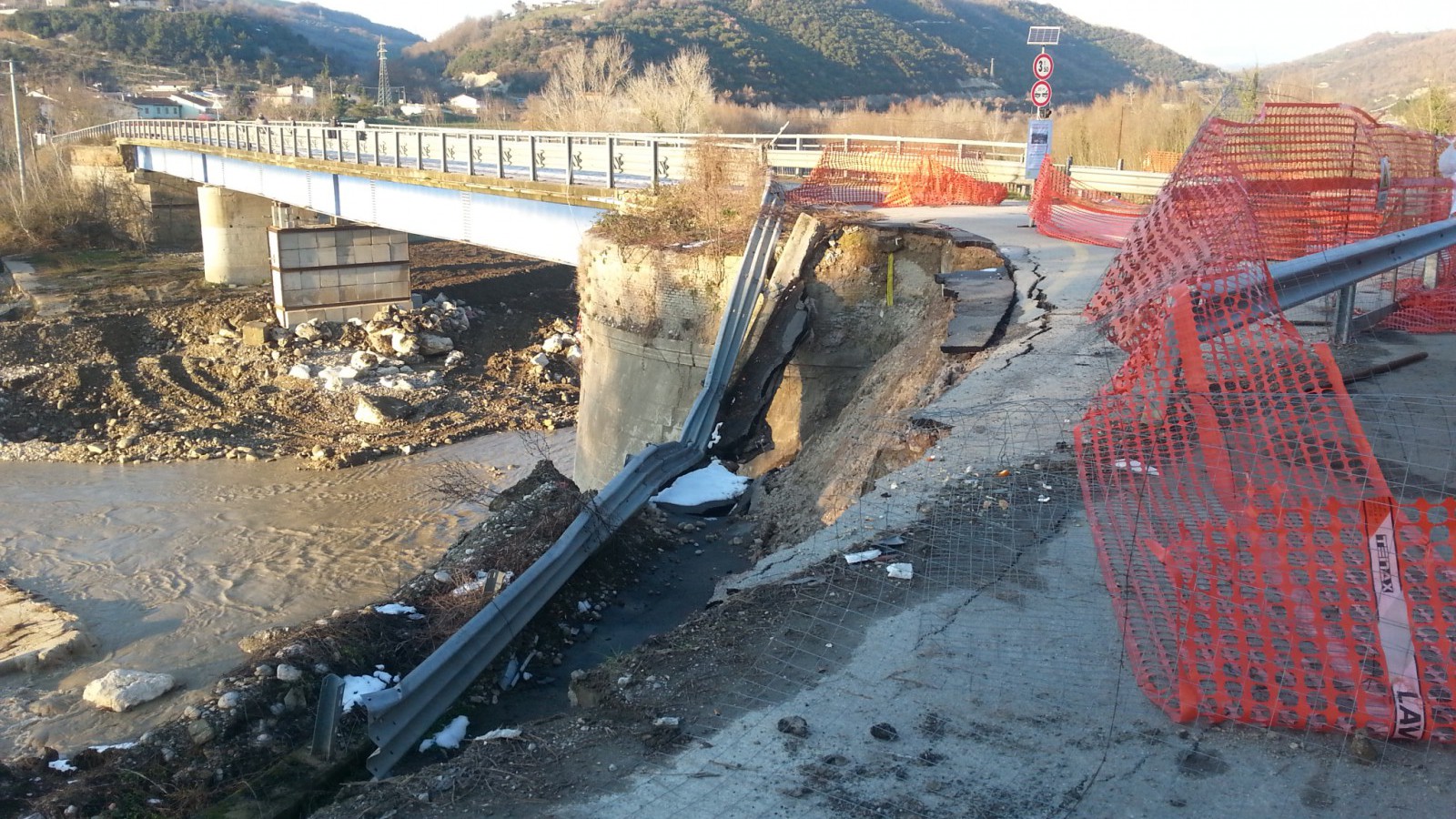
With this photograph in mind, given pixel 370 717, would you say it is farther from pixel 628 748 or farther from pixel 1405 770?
pixel 1405 770

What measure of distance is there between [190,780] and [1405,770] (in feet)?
21.3

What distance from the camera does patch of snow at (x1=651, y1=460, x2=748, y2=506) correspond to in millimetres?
10148

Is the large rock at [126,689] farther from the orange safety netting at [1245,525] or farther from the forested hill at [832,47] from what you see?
the forested hill at [832,47]

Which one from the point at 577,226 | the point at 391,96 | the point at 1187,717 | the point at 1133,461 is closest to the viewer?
the point at 1187,717

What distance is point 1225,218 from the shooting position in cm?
822

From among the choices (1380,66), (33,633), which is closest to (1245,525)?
(33,633)

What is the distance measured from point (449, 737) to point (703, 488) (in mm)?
5103

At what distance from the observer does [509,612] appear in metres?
6.45

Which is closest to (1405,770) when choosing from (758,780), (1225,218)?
(758,780)

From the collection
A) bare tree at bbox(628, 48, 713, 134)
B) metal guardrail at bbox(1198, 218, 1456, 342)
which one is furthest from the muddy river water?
bare tree at bbox(628, 48, 713, 134)

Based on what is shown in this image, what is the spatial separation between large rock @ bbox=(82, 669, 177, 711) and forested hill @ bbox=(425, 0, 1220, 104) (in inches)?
3599

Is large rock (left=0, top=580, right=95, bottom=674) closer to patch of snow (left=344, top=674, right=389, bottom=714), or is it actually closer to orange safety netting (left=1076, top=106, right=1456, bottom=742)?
patch of snow (left=344, top=674, right=389, bottom=714)

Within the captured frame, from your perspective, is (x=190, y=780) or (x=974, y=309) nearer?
(x=190, y=780)

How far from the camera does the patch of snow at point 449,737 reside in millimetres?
5551
